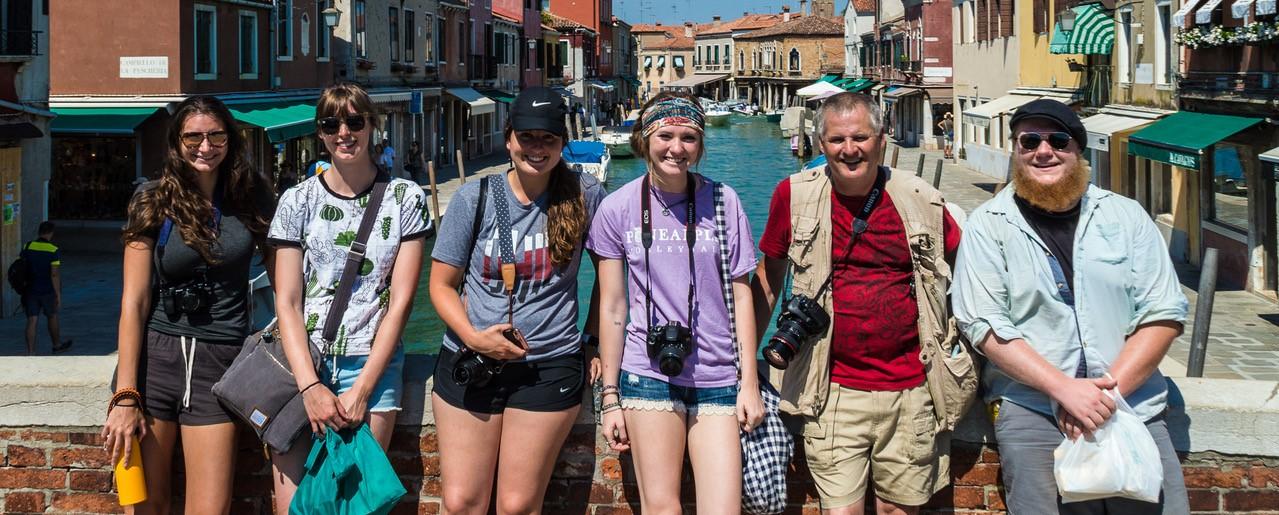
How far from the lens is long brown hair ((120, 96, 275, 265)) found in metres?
3.38

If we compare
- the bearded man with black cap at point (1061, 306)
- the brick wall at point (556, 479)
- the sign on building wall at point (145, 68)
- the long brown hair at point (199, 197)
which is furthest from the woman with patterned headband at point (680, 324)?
the sign on building wall at point (145, 68)

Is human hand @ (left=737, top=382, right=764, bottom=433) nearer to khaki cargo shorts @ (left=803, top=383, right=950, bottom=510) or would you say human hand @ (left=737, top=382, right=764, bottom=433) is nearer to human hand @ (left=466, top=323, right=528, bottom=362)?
khaki cargo shorts @ (left=803, top=383, right=950, bottom=510)

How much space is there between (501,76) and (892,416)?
4127cm

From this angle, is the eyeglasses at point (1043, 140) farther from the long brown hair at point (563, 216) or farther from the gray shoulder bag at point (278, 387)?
the gray shoulder bag at point (278, 387)

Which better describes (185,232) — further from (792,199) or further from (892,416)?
(892,416)

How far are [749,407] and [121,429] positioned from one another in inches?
70.7

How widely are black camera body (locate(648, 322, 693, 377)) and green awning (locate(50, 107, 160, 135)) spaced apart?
1571cm

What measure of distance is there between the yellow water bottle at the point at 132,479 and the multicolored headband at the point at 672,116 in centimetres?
175

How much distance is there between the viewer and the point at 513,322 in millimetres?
3295

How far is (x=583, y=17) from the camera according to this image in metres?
67.5

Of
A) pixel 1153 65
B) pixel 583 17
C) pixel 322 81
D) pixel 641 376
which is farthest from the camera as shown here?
pixel 583 17

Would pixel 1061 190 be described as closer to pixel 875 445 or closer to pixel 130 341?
pixel 875 445

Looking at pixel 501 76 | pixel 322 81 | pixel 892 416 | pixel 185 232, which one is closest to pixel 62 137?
pixel 322 81

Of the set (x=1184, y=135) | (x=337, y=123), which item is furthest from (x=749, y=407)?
(x=1184, y=135)
